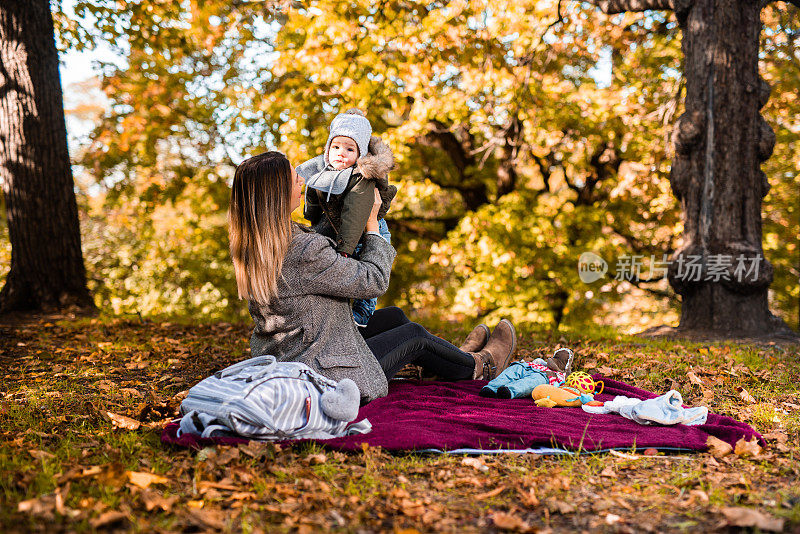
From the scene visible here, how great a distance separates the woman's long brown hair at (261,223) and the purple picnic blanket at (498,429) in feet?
2.81

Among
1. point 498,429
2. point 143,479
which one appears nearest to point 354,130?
point 498,429

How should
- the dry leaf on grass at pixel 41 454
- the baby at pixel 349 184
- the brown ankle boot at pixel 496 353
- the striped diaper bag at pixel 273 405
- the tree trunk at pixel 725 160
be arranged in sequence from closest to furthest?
the dry leaf on grass at pixel 41 454
the striped diaper bag at pixel 273 405
the baby at pixel 349 184
the brown ankle boot at pixel 496 353
the tree trunk at pixel 725 160

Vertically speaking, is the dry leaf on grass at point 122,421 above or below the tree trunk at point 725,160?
below

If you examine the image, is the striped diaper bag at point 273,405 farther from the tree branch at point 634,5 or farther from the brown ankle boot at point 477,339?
the tree branch at point 634,5

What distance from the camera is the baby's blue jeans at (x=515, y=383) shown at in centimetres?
404

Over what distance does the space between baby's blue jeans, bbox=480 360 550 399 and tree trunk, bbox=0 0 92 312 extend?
5280 millimetres

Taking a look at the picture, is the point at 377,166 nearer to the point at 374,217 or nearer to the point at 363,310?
the point at 374,217

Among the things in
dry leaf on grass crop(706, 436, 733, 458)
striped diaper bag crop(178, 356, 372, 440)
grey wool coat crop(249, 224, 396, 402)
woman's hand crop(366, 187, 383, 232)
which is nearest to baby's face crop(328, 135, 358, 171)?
woman's hand crop(366, 187, 383, 232)

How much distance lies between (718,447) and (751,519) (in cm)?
93

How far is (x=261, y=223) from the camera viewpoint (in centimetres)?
331

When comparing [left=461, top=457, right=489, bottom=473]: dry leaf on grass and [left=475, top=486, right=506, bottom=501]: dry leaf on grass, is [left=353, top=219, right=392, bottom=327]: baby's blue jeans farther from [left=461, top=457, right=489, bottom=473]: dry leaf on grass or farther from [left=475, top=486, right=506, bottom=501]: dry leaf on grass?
[left=475, top=486, right=506, bottom=501]: dry leaf on grass

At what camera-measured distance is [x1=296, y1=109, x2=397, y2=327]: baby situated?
12.1ft

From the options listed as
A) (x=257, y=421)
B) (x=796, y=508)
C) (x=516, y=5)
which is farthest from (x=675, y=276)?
(x=257, y=421)

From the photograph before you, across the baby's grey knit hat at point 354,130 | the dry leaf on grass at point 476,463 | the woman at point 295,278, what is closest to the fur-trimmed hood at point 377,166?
the baby's grey knit hat at point 354,130
